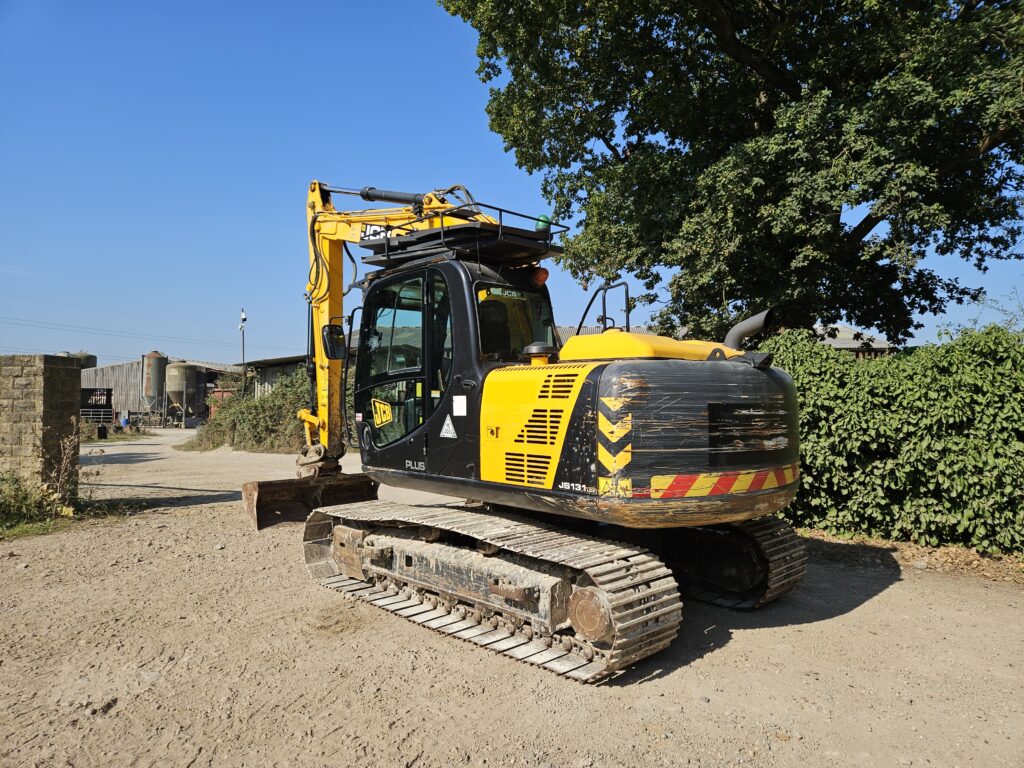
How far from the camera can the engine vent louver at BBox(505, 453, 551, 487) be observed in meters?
4.59

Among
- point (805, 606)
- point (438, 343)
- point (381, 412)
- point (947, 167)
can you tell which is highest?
point (947, 167)

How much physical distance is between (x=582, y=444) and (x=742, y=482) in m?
1.10

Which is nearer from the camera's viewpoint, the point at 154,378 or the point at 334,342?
the point at 334,342

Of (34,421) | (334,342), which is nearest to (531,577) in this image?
(334,342)

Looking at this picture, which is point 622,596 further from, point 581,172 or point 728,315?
point 581,172

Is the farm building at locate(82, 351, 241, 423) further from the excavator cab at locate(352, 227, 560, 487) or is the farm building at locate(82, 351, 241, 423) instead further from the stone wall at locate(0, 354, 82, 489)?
the excavator cab at locate(352, 227, 560, 487)

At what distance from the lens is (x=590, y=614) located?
420cm

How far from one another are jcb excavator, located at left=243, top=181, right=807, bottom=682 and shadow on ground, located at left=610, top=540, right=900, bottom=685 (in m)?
0.20

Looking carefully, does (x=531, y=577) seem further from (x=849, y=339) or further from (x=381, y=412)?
(x=849, y=339)

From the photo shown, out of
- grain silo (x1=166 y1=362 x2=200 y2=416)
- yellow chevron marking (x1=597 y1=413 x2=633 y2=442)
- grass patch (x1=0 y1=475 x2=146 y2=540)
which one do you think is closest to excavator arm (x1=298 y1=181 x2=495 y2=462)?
grass patch (x1=0 y1=475 x2=146 y2=540)

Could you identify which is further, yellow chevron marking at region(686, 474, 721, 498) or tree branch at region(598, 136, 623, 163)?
tree branch at region(598, 136, 623, 163)

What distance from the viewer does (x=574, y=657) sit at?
172 inches

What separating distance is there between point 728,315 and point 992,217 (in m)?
5.01

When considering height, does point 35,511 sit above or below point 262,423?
below
